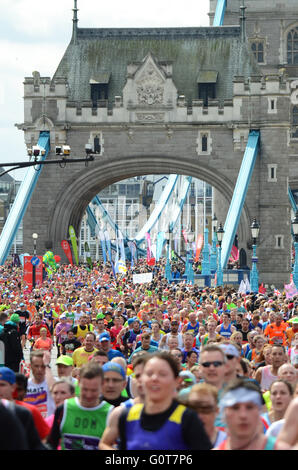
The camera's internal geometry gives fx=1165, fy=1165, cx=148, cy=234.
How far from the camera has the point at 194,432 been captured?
685 centimetres

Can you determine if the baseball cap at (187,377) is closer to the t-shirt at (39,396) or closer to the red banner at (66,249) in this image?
the t-shirt at (39,396)

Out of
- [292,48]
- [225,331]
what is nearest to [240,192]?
[292,48]

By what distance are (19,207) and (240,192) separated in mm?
10052

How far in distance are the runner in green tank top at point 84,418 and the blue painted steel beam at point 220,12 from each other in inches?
2373

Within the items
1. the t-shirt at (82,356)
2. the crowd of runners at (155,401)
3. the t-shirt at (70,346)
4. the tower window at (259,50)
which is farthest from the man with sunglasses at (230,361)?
the tower window at (259,50)

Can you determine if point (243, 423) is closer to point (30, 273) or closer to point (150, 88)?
point (30, 273)

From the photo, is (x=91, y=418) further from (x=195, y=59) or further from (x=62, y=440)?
(x=195, y=59)

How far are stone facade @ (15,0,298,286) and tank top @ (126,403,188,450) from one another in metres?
46.5

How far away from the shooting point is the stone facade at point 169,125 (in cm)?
5362

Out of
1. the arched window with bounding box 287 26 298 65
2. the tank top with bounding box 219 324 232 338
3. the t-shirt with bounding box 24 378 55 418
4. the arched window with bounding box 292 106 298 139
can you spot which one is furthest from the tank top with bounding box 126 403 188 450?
the arched window with bounding box 287 26 298 65

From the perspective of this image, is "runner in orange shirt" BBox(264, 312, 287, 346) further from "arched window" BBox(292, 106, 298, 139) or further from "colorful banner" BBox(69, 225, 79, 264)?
"arched window" BBox(292, 106, 298, 139)

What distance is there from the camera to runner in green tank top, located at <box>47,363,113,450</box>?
8.20m

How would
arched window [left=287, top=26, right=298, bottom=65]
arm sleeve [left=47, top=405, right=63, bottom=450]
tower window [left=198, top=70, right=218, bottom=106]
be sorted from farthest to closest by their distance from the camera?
arched window [left=287, top=26, right=298, bottom=65], tower window [left=198, top=70, right=218, bottom=106], arm sleeve [left=47, top=405, right=63, bottom=450]

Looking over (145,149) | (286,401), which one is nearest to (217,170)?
(145,149)
